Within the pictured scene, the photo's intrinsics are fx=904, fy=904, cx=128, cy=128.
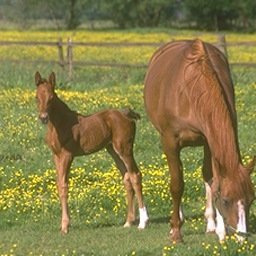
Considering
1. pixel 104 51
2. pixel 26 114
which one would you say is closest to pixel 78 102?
pixel 26 114

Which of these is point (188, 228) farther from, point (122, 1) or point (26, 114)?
point (122, 1)

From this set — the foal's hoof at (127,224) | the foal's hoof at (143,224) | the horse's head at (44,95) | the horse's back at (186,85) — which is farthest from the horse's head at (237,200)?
the horse's head at (44,95)

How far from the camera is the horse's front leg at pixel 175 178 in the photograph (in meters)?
→ 9.09

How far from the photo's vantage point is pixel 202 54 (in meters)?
9.09

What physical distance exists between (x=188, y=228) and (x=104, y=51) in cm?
3323

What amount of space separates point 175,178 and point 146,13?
76.8m

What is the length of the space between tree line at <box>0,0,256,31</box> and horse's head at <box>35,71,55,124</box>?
6672cm

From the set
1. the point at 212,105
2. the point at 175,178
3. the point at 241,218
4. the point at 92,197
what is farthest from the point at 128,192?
the point at 241,218

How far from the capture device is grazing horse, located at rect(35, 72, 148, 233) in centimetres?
1034

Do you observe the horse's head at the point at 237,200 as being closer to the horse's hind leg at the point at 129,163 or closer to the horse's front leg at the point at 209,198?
the horse's front leg at the point at 209,198

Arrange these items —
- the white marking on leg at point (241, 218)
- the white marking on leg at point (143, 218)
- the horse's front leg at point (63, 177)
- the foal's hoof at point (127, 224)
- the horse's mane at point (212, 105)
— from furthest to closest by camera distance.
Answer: the foal's hoof at point (127, 224)
the white marking on leg at point (143, 218)
the horse's front leg at point (63, 177)
the horse's mane at point (212, 105)
the white marking on leg at point (241, 218)

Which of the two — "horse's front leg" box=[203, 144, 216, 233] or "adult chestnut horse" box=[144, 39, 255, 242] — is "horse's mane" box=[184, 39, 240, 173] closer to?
"adult chestnut horse" box=[144, 39, 255, 242]

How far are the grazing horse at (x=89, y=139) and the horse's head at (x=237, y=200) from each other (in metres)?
2.53

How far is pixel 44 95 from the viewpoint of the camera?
10.1m
